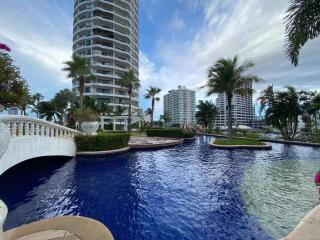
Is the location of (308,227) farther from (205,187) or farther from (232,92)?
(232,92)

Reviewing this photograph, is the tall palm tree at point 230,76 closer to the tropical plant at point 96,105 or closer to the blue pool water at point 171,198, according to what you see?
the blue pool water at point 171,198

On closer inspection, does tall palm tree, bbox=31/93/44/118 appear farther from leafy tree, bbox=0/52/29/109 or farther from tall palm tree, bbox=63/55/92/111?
leafy tree, bbox=0/52/29/109

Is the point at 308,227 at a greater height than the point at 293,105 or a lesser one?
lesser

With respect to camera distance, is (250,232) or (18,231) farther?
(250,232)

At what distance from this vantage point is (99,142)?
56.6 feet

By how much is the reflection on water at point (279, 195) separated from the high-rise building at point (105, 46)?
55.5 meters

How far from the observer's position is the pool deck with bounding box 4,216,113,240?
3744 millimetres

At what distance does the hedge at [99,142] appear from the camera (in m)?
16.4

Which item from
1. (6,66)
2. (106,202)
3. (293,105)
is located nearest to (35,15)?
(6,66)

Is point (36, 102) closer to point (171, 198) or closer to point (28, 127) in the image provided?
point (28, 127)

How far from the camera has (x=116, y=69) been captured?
2793 inches

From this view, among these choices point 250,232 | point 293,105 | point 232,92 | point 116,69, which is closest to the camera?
point 250,232

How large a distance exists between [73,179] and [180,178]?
517 centimetres

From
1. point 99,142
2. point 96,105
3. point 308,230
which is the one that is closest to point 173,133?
point 99,142
